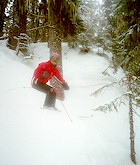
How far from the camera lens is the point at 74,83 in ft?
38.6

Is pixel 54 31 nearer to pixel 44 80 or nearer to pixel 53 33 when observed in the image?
pixel 53 33

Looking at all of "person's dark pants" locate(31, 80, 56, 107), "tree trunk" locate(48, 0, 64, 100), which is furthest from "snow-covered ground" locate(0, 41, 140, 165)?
"tree trunk" locate(48, 0, 64, 100)

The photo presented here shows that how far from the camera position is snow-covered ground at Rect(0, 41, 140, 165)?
5.10 meters

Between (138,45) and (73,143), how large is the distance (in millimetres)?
5409

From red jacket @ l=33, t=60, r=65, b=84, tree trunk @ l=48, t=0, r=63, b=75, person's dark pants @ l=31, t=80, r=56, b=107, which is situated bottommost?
person's dark pants @ l=31, t=80, r=56, b=107

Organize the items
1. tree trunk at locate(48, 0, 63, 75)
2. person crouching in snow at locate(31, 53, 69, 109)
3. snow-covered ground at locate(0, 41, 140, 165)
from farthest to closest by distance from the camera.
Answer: tree trunk at locate(48, 0, 63, 75) → person crouching in snow at locate(31, 53, 69, 109) → snow-covered ground at locate(0, 41, 140, 165)

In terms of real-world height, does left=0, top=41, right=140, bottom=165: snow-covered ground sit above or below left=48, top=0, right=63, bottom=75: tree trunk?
below

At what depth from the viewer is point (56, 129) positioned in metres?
6.22

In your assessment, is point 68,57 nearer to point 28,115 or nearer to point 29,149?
point 28,115

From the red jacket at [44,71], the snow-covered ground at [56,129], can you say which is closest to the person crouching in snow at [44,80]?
the red jacket at [44,71]

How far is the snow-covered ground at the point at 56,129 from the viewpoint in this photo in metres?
5.10

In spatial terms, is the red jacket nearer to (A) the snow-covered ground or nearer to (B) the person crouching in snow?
(B) the person crouching in snow

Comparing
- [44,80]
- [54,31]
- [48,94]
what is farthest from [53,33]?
[48,94]

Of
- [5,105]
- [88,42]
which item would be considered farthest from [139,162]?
[88,42]
